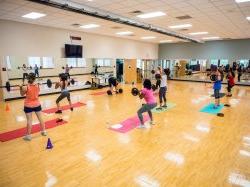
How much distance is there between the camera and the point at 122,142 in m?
4.07

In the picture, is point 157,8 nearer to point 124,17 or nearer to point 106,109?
point 124,17

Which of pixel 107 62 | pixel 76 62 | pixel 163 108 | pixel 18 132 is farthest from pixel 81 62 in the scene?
pixel 18 132

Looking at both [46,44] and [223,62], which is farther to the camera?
[223,62]

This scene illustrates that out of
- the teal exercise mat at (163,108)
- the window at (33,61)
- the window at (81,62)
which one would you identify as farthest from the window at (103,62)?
the teal exercise mat at (163,108)

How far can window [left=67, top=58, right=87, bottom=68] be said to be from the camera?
1033 centimetres

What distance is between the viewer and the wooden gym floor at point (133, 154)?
2770 millimetres

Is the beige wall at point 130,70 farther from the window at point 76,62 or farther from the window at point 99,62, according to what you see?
the window at point 76,62

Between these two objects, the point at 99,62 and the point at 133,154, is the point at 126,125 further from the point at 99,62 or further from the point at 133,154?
the point at 99,62

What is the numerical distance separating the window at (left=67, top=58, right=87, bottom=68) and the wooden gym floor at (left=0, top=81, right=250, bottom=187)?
530 cm

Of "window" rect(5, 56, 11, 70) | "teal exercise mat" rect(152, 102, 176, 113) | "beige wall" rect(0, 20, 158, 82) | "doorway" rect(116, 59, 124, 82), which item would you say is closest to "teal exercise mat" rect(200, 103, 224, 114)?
"teal exercise mat" rect(152, 102, 176, 113)

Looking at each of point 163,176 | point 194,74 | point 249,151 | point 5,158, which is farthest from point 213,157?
point 194,74

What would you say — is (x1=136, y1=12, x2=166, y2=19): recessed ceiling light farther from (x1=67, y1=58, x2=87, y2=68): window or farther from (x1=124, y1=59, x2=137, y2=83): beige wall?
(x1=124, y1=59, x2=137, y2=83): beige wall

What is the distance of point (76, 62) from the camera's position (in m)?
10.8

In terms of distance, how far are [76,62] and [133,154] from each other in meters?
8.46
